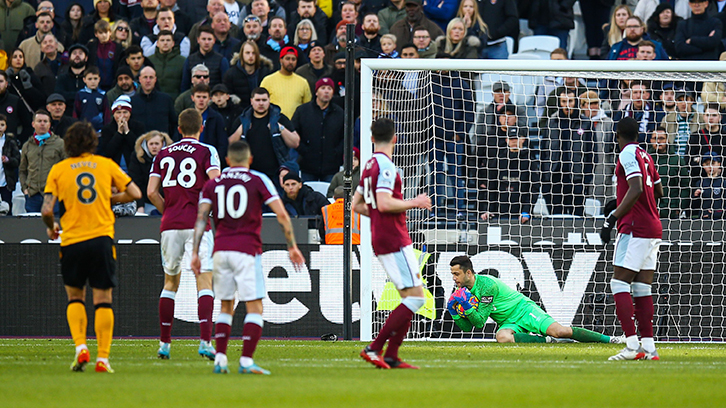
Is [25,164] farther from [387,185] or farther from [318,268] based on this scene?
[387,185]

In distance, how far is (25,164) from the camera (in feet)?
48.8

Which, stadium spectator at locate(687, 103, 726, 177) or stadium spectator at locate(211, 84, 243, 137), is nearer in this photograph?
stadium spectator at locate(687, 103, 726, 177)

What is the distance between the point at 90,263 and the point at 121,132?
7471 millimetres

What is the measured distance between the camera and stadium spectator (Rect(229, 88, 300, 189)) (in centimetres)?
1488

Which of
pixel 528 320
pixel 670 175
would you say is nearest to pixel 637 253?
pixel 528 320

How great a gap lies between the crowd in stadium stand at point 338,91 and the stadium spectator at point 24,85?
0.13ft

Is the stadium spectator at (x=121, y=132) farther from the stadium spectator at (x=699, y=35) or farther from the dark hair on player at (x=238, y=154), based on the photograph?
the stadium spectator at (x=699, y=35)

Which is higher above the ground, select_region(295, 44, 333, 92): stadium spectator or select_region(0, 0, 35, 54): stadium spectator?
select_region(0, 0, 35, 54): stadium spectator

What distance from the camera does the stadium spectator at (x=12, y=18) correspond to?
18.1 meters

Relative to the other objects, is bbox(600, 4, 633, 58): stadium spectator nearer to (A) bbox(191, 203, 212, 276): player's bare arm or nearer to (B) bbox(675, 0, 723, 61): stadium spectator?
(B) bbox(675, 0, 723, 61): stadium spectator

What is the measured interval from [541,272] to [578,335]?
1.16 metres

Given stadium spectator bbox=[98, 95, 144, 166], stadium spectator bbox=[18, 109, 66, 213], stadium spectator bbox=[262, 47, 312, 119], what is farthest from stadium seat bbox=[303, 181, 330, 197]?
stadium spectator bbox=[18, 109, 66, 213]

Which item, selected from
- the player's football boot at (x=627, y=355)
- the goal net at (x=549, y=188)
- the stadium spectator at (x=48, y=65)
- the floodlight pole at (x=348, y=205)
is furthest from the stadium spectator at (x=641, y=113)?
the stadium spectator at (x=48, y=65)

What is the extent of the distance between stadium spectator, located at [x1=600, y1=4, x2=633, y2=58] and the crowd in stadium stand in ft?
0.09
